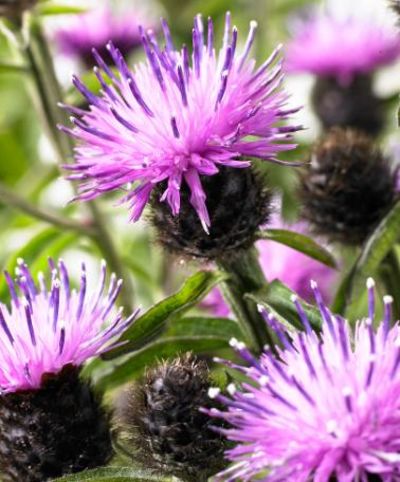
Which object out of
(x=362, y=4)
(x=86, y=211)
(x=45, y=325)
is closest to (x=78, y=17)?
(x=362, y=4)

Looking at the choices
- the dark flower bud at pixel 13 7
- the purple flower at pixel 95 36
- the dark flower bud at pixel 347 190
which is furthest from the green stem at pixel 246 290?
the purple flower at pixel 95 36

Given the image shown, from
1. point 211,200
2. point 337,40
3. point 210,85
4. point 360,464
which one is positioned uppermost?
point 337,40

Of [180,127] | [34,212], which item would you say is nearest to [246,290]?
[180,127]

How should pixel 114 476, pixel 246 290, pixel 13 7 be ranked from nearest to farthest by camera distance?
pixel 114 476 → pixel 246 290 → pixel 13 7

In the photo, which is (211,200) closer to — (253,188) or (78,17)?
(253,188)

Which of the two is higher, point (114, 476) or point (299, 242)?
point (299, 242)

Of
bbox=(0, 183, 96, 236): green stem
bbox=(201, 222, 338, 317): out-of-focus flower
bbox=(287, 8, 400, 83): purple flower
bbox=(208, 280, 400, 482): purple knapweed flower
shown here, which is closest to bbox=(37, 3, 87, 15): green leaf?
bbox=(0, 183, 96, 236): green stem

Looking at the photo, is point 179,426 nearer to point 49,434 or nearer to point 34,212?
point 49,434

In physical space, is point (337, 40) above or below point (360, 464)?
above
